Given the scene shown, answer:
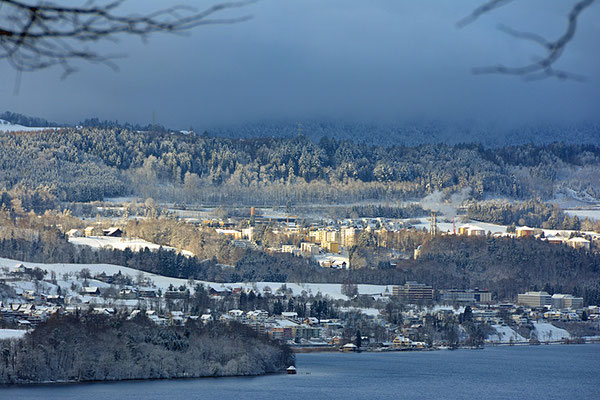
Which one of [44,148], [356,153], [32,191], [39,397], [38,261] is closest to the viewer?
[39,397]

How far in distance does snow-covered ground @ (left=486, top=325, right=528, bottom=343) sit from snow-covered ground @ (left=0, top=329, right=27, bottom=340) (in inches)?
1771

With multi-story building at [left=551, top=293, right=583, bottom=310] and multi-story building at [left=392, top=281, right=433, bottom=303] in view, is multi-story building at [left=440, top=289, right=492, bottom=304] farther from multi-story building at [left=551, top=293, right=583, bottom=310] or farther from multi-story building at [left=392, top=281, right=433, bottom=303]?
multi-story building at [left=551, top=293, right=583, bottom=310]

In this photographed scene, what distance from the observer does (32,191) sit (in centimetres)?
13475

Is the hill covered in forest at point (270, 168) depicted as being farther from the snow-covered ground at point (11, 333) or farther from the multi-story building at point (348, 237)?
the snow-covered ground at point (11, 333)

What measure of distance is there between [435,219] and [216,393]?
99.1m

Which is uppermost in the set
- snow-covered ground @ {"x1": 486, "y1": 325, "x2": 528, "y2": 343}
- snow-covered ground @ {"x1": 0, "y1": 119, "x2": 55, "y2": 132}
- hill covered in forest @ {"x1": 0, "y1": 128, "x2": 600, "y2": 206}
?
snow-covered ground @ {"x1": 0, "y1": 119, "x2": 55, "y2": 132}

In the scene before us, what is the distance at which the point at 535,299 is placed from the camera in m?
105

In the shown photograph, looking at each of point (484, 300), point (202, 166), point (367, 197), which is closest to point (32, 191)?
point (202, 166)

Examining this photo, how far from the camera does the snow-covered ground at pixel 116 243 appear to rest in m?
113

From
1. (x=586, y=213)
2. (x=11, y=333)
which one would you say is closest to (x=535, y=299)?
(x=586, y=213)

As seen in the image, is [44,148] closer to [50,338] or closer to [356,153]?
[356,153]

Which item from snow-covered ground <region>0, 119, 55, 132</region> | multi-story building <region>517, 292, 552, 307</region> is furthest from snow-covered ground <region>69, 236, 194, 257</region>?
snow-covered ground <region>0, 119, 55, 132</region>

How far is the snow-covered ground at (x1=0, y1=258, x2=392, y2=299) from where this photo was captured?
95.2m

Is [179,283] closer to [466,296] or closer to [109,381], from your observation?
[466,296]
